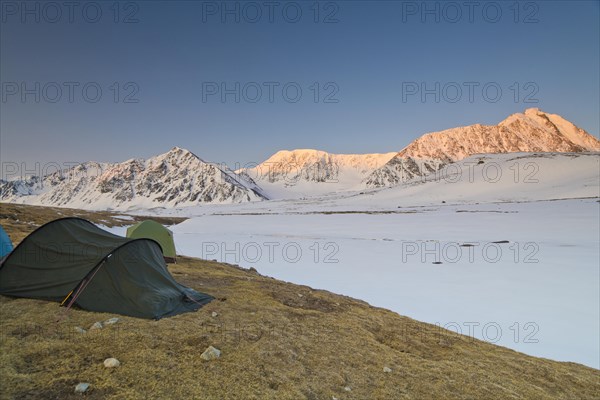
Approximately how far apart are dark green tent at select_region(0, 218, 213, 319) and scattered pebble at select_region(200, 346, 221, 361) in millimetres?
2778

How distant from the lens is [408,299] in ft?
62.9

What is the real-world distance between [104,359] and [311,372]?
433 centimetres

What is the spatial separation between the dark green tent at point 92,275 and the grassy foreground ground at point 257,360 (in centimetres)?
46

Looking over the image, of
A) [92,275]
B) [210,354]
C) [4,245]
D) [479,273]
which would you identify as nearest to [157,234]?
[4,245]

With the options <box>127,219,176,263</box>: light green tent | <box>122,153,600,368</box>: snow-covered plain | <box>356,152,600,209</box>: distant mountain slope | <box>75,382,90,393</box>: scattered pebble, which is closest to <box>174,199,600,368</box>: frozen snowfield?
<box>122,153,600,368</box>: snow-covered plain

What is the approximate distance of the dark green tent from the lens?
31.5 ft

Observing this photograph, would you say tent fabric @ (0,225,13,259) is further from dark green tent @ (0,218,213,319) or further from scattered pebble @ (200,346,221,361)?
scattered pebble @ (200,346,221,361)

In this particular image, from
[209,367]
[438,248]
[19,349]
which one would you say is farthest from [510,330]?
[438,248]

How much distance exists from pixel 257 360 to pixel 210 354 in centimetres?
106

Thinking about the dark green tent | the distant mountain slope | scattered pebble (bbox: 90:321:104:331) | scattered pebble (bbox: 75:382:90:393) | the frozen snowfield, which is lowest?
the frozen snowfield

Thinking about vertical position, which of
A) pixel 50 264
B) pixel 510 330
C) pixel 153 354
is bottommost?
pixel 510 330

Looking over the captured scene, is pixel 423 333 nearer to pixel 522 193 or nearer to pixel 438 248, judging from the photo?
pixel 438 248

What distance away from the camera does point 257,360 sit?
7.49 meters

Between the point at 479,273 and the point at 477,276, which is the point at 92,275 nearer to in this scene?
the point at 477,276
